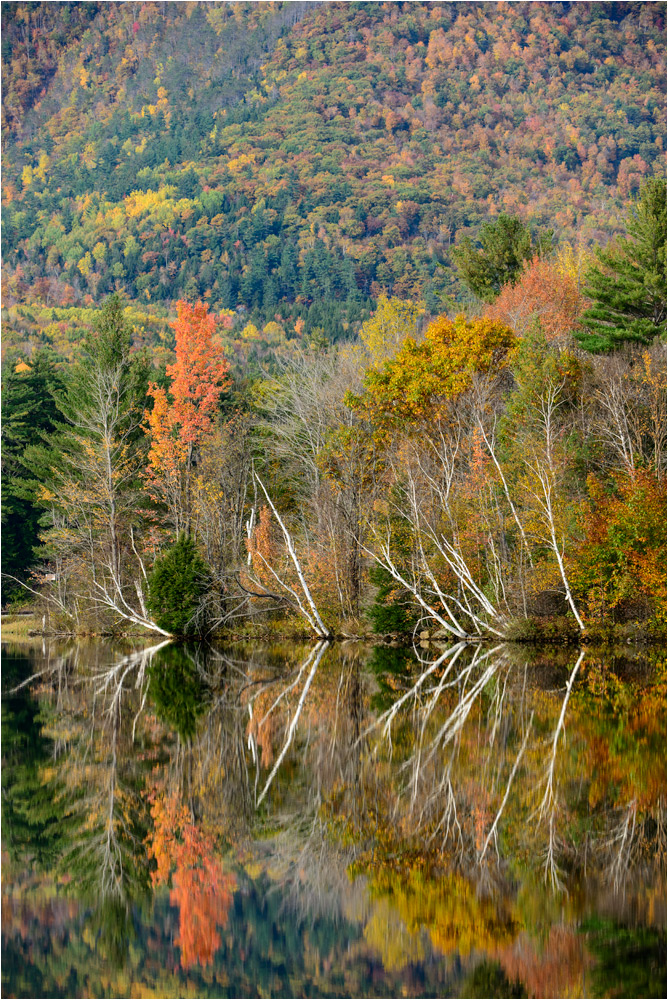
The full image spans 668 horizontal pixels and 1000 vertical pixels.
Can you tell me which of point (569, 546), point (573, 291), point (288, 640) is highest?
point (573, 291)

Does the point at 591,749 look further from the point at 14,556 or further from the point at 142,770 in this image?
the point at 14,556

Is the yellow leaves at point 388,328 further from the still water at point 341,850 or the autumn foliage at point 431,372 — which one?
the still water at point 341,850

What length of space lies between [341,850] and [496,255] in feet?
161

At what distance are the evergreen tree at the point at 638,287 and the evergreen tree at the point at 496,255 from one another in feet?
52.5

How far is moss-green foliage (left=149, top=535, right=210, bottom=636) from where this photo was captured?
38.4 meters

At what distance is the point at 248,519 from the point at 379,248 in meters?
124

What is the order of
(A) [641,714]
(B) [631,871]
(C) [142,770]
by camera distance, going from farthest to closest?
(A) [641,714]
(C) [142,770]
(B) [631,871]

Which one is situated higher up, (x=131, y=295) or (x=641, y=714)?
(x=131, y=295)

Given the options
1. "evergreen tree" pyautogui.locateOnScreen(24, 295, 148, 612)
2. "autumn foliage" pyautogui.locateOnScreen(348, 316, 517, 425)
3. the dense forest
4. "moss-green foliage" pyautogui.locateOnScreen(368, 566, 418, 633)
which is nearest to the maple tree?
the dense forest

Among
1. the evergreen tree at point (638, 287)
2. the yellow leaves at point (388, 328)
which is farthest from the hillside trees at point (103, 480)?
the evergreen tree at point (638, 287)

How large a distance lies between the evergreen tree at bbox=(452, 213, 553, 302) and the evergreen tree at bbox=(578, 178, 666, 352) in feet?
52.5

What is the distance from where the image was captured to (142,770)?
1401cm

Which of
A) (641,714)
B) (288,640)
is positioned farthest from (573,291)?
(641,714)

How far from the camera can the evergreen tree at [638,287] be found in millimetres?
37094
